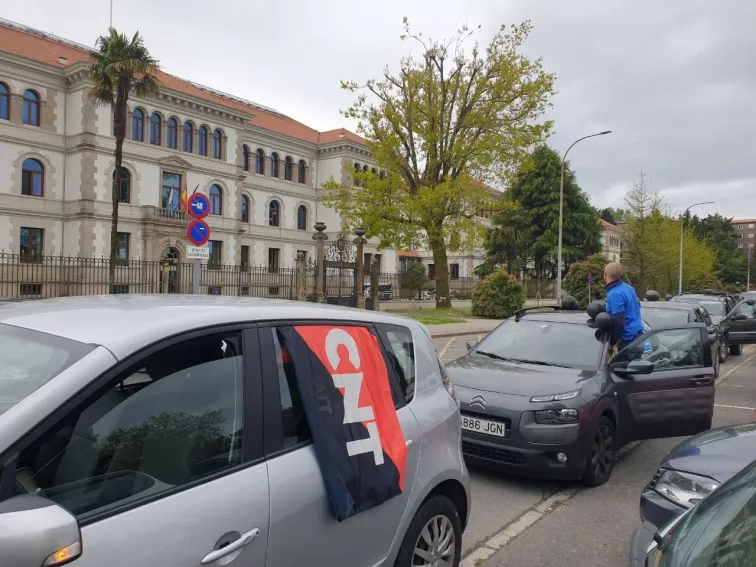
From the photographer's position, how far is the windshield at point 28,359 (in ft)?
5.81

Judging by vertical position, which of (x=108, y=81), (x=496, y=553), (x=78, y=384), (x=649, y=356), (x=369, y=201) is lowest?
(x=496, y=553)

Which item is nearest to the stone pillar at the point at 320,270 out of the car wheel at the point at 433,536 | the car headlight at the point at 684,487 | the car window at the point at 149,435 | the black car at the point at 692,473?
the black car at the point at 692,473

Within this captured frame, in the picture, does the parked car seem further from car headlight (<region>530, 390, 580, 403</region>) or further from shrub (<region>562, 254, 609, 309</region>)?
shrub (<region>562, 254, 609, 309</region>)

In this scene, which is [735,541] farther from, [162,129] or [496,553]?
[162,129]

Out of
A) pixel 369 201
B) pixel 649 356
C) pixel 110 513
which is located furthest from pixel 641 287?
pixel 110 513

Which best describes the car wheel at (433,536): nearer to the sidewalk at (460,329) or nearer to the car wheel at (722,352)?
the car wheel at (722,352)

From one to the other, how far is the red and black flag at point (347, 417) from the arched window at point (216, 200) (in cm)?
4198

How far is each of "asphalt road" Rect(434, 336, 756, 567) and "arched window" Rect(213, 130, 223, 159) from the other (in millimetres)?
40426

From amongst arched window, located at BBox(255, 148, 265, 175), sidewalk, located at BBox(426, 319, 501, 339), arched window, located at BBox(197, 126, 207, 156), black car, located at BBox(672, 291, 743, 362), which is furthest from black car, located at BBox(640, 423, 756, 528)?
arched window, located at BBox(255, 148, 265, 175)

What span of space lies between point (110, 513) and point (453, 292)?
4981 cm

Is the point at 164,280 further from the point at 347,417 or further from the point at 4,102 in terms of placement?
the point at 347,417

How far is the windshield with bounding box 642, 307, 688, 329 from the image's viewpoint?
34.9ft

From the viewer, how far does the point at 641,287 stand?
1779 inches

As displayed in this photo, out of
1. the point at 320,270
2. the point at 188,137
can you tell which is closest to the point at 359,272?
the point at 320,270
